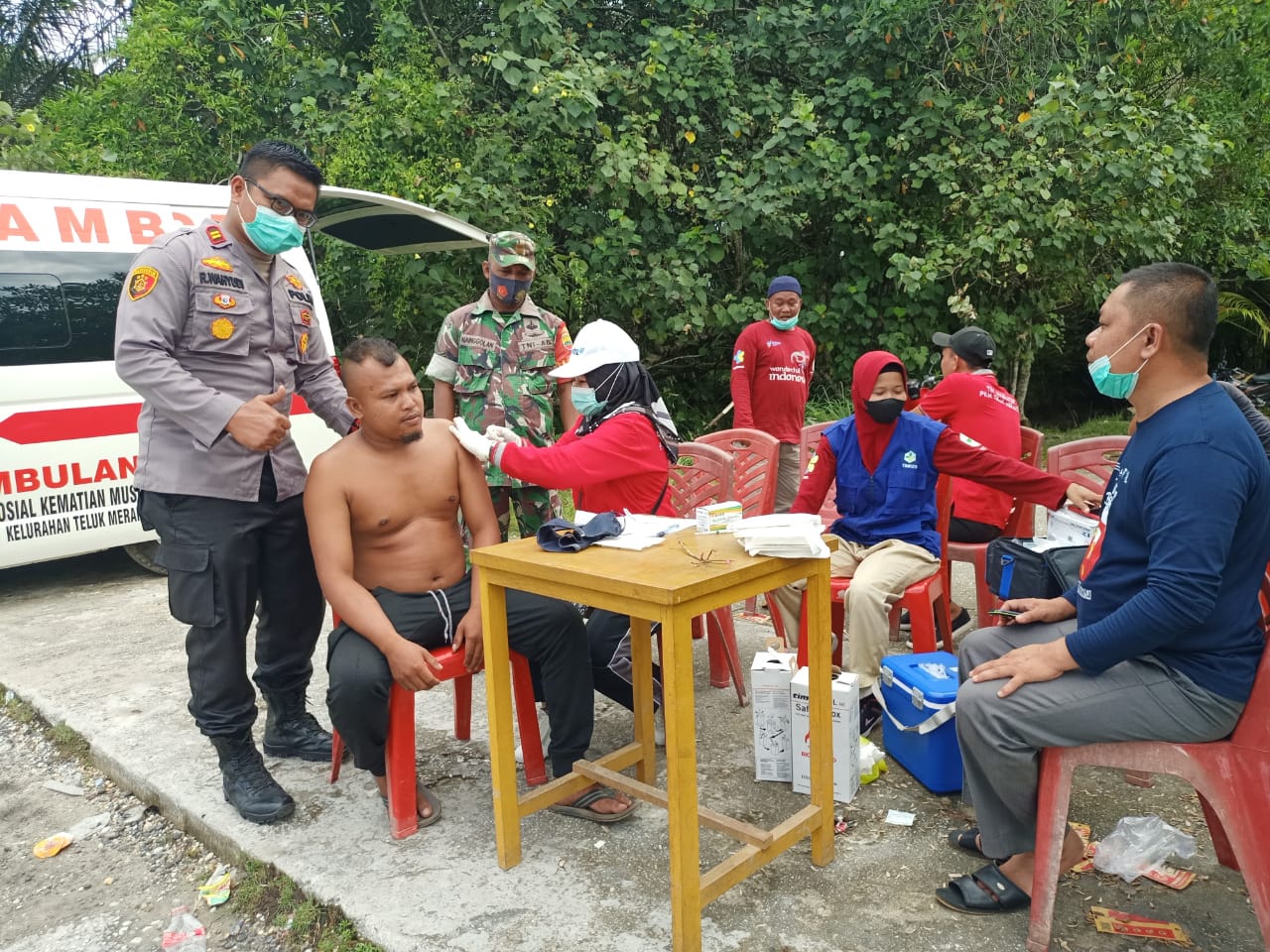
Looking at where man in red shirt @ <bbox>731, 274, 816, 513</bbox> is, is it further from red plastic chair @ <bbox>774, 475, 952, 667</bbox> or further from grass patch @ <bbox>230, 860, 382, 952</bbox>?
grass patch @ <bbox>230, 860, 382, 952</bbox>

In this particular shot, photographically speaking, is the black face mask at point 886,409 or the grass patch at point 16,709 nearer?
the black face mask at point 886,409

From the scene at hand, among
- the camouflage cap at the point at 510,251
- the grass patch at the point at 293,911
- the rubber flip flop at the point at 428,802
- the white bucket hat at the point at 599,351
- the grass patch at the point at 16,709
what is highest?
the camouflage cap at the point at 510,251

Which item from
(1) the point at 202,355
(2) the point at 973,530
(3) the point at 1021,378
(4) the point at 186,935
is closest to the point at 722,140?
(3) the point at 1021,378

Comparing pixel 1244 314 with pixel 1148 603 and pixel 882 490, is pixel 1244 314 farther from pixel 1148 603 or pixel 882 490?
pixel 1148 603

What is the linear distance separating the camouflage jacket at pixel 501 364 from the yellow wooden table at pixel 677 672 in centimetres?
171

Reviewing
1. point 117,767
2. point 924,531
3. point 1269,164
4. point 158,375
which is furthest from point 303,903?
point 1269,164

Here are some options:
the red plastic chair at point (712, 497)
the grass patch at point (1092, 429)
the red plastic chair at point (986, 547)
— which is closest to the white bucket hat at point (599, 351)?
the red plastic chair at point (712, 497)

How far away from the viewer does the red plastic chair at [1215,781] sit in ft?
6.40

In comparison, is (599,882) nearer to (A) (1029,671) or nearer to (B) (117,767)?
(A) (1029,671)

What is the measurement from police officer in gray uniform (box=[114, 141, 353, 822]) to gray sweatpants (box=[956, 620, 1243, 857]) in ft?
6.79

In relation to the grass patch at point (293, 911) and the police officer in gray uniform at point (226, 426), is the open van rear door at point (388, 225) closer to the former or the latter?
the police officer in gray uniform at point (226, 426)

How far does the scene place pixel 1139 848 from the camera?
2.48m

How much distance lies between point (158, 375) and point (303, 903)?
1.55 metres

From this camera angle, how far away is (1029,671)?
7.13 ft
